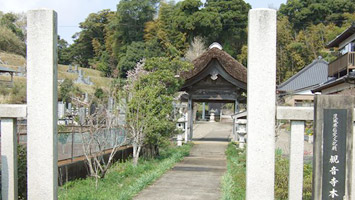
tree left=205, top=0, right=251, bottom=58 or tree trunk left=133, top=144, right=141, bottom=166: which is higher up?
tree left=205, top=0, right=251, bottom=58

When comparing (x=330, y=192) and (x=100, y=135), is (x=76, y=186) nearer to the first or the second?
(x=100, y=135)

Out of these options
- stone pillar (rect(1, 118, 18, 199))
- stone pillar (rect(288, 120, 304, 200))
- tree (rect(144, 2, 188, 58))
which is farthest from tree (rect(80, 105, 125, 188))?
tree (rect(144, 2, 188, 58))

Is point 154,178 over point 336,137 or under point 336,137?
under

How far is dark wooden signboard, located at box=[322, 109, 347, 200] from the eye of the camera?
4.32 m

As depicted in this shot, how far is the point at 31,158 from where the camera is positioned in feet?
15.4

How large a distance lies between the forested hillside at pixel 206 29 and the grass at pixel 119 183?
81.8 ft

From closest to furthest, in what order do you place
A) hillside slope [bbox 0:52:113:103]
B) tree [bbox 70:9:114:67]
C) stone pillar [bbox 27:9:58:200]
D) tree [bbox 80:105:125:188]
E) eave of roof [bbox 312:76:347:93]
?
stone pillar [bbox 27:9:58:200] → tree [bbox 80:105:125:188] → eave of roof [bbox 312:76:347:93] → hillside slope [bbox 0:52:113:103] → tree [bbox 70:9:114:67]

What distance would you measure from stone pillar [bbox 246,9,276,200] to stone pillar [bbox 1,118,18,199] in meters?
3.02

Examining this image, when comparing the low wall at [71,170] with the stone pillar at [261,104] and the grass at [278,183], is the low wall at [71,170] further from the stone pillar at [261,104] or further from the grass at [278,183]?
the stone pillar at [261,104]

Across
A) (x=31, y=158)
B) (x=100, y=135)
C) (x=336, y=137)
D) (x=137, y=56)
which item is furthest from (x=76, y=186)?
(x=137, y=56)

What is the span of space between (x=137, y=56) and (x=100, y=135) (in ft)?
105

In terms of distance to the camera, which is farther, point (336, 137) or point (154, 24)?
point (154, 24)

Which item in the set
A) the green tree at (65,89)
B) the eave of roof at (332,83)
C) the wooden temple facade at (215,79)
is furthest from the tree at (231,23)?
the wooden temple facade at (215,79)

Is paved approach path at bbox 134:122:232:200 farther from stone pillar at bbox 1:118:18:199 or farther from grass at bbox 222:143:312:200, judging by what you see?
stone pillar at bbox 1:118:18:199
